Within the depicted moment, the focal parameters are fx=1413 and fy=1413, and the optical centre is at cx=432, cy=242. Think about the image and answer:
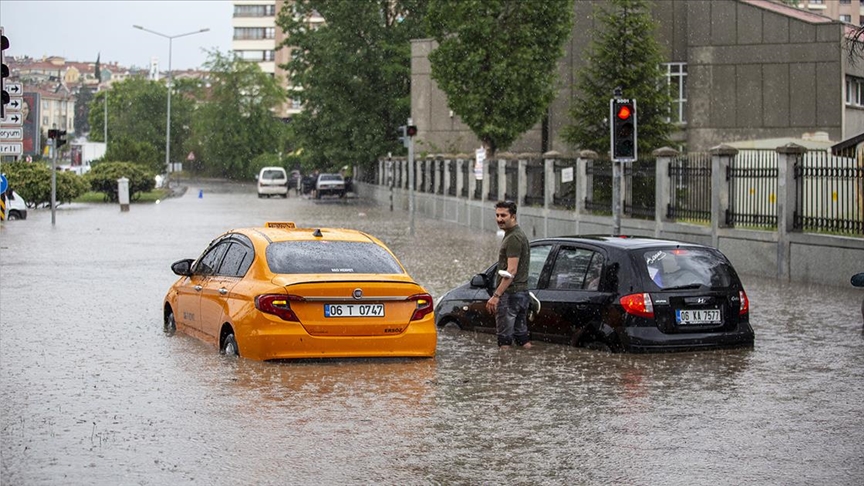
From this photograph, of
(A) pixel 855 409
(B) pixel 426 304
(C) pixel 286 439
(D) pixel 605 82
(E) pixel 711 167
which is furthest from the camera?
(D) pixel 605 82

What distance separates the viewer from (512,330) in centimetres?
1431

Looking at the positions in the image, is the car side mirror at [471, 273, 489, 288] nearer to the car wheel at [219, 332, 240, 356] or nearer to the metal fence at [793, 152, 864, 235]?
the car wheel at [219, 332, 240, 356]

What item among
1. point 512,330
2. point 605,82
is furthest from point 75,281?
point 605,82

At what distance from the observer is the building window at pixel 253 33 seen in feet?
561

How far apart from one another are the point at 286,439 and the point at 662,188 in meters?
21.0

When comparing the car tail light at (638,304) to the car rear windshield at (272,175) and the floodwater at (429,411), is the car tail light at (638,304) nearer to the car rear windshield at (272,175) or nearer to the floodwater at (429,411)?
the floodwater at (429,411)

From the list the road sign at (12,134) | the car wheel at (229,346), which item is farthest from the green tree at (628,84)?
the car wheel at (229,346)

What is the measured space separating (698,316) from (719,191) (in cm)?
1325

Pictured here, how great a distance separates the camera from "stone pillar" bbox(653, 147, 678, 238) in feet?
95.2

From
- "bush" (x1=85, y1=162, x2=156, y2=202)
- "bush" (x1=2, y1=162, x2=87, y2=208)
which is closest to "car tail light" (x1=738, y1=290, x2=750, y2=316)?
"bush" (x1=2, y1=162, x2=87, y2=208)

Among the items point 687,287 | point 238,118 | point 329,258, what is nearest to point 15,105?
point 329,258

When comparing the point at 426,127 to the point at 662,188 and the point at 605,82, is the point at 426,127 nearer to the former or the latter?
the point at 605,82

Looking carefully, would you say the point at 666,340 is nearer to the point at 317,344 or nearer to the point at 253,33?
the point at 317,344

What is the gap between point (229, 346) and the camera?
13320 millimetres
